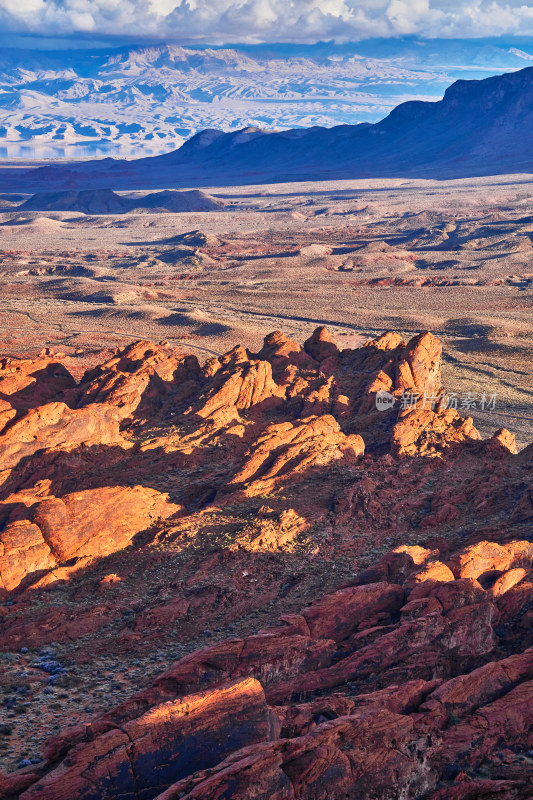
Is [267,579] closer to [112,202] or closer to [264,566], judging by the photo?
[264,566]

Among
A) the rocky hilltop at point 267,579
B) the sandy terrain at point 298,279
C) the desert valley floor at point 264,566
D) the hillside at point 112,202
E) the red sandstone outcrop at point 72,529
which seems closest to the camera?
the rocky hilltop at point 267,579

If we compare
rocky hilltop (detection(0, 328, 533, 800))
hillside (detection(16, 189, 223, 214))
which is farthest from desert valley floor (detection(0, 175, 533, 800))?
hillside (detection(16, 189, 223, 214))

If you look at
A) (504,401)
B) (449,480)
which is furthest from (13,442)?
(504,401)

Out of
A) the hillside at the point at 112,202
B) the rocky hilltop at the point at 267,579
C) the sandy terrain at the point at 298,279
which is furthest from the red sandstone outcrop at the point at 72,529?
the hillside at the point at 112,202

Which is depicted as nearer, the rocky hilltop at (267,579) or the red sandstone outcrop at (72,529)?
the rocky hilltop at (267,579)

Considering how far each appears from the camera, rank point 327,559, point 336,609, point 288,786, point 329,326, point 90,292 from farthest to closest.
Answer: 1. point 90,292
2. point 329,326
3. point 327,559
4. point 336,609
5. point 288,786

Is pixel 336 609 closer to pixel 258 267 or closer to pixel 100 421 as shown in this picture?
pixel 100 421

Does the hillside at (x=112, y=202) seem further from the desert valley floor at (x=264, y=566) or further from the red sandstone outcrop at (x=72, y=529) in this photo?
the red sandstone outcrop at (x=72, y=529)
